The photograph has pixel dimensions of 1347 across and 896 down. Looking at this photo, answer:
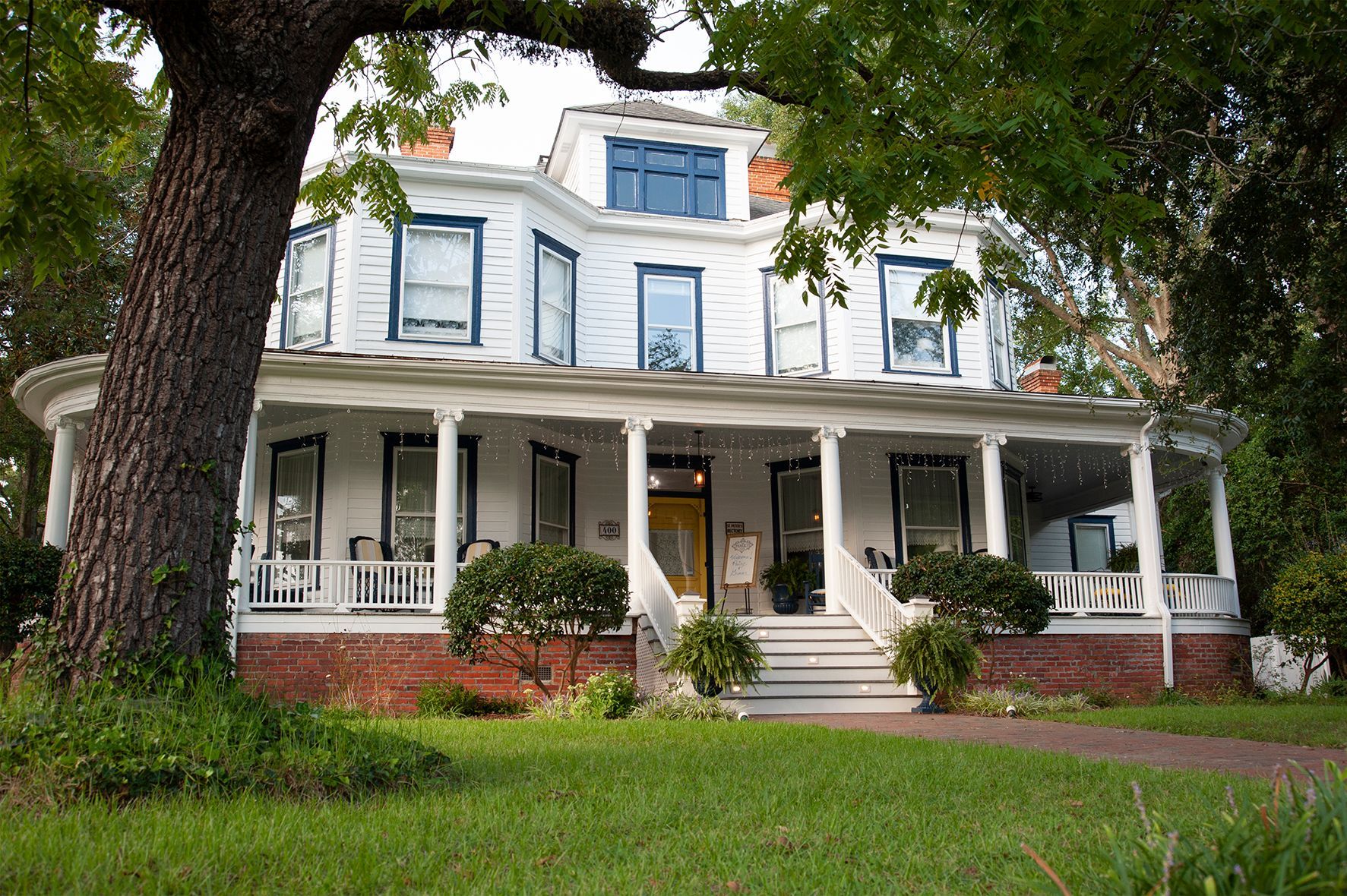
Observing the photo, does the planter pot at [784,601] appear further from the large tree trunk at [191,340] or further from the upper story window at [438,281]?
the large tree trunk at [191,340]

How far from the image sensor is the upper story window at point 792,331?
56.0 feet

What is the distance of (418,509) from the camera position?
15.0m

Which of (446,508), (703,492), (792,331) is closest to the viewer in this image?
(446,508)

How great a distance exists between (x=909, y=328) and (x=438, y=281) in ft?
24.9

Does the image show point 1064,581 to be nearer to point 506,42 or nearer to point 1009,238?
point 1009,238

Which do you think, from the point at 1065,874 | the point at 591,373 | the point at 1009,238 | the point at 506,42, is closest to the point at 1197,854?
the point at 1065,874

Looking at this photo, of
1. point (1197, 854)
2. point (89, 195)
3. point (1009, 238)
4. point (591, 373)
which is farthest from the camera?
point (1009, 238)

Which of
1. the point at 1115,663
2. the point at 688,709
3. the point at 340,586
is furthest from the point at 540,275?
the point at 1115,663

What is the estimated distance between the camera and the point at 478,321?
1562cm

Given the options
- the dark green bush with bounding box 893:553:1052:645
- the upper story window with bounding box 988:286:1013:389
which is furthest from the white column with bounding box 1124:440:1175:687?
the upper story window with bounding box 988:286:1013:389

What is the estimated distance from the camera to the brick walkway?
6.91m

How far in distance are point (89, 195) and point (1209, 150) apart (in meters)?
8.11

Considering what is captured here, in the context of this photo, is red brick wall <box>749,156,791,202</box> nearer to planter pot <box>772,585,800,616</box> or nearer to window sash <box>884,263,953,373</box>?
window sash <box>884,263,953,373</box>

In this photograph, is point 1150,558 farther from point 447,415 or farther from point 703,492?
point 447,415
